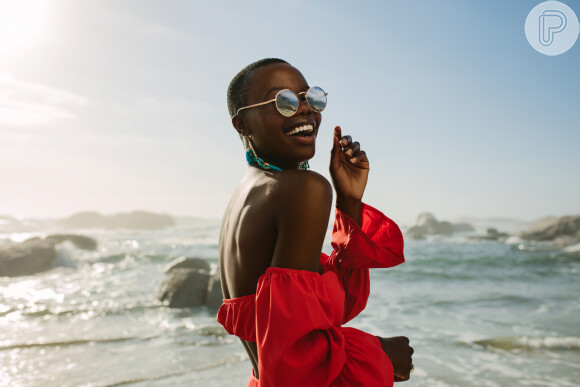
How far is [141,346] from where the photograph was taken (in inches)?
240

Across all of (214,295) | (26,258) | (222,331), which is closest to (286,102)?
(222,331)

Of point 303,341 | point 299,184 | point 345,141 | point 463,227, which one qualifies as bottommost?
point 463,227

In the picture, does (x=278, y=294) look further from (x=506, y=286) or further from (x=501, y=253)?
(x=501, y=253)

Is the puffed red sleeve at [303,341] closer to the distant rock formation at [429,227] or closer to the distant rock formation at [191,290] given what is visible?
the distant rock formation at [191,290]

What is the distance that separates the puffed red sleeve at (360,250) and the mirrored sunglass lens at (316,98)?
17.0 inches

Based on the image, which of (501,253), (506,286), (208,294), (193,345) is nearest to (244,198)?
(193,345)

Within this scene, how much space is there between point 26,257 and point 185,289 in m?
8.11

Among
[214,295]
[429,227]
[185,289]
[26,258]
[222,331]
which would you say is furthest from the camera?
[429,227]

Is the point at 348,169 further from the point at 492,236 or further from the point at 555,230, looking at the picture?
the point at 492,236

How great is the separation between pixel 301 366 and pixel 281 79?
0.96 m

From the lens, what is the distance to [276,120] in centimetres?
163

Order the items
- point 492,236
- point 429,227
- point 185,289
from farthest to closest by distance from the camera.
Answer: point 429,227
point 492,236
point 185,289

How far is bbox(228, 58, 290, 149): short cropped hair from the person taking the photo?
1725mm

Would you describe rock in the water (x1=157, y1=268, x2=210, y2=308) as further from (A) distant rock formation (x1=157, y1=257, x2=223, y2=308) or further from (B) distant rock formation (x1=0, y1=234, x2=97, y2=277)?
(B) distant rock formation (x1=0, y1=234, x2=97, y2=277)
